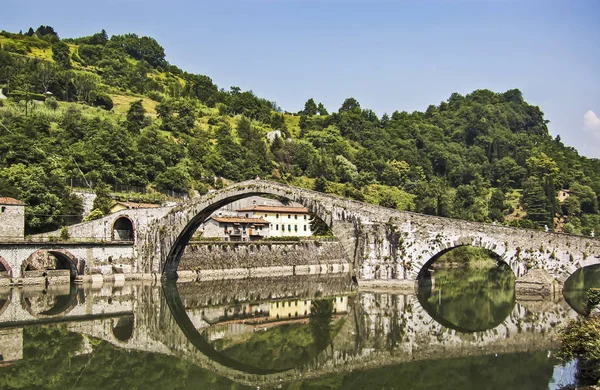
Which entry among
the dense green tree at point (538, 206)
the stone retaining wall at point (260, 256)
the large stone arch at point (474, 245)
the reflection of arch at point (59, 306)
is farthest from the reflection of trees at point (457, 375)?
the dense green tree at point (538, 206)

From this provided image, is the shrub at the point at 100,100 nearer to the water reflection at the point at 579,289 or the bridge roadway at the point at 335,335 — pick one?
the bridge roadway at the point at 335,335

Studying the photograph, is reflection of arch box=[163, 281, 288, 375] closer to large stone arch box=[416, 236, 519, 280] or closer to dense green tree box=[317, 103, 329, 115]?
large stone arch box=[416, 236, 519, 280]

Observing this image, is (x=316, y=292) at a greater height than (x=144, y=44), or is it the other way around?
(x=144, y=44)

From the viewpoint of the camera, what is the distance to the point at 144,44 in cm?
13462

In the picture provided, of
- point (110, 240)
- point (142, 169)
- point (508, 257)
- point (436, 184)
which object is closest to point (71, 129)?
point (142, 169)

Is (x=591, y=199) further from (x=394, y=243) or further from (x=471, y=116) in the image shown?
(x=394, y=243)

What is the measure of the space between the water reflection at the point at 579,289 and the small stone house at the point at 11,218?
3126 cm

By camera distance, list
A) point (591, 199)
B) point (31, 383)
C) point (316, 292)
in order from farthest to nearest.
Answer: point (591, 199)
point (316, 292)
point (31, 383)

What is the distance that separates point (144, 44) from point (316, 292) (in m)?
109

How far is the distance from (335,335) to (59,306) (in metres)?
14.4

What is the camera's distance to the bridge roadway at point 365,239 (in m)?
31.8

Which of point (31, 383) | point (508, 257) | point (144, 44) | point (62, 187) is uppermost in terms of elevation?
point (144, 44)

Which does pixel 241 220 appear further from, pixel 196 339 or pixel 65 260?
pixel 196 339

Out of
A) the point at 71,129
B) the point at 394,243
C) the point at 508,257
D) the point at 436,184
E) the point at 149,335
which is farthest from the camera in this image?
the point at 436,184
